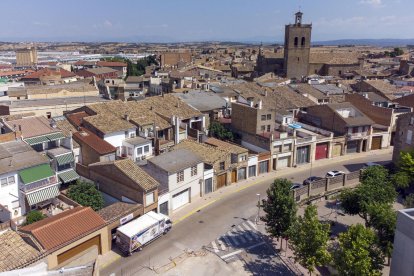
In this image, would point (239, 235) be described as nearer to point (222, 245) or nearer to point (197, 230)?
point (222, 245)

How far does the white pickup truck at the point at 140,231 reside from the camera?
3375cm

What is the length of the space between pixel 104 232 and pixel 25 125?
2133cm

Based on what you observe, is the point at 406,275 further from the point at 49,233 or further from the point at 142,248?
the point at 49,233

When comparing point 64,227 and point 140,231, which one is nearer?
point 64,227

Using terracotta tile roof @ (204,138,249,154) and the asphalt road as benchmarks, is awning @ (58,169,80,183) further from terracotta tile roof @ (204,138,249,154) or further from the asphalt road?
terracotta tile roof @ (204,138,249,154)

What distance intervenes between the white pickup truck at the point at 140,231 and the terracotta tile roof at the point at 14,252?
7.69 m

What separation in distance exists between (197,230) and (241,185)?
1323 centimetres

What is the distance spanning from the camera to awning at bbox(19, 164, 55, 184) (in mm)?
37750

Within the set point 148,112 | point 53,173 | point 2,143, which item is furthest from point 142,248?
point 148,112

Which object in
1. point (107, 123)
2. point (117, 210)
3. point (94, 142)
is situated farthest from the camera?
point (107, 123)

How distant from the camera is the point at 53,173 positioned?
131ft

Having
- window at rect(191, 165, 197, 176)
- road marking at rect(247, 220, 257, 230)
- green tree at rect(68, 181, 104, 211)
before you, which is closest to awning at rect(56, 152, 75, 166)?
green tree at rect(68, 181, 104, 211)

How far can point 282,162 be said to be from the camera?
56.2 metres

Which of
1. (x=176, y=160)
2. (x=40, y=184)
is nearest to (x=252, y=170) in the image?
(x=176, y=160)
